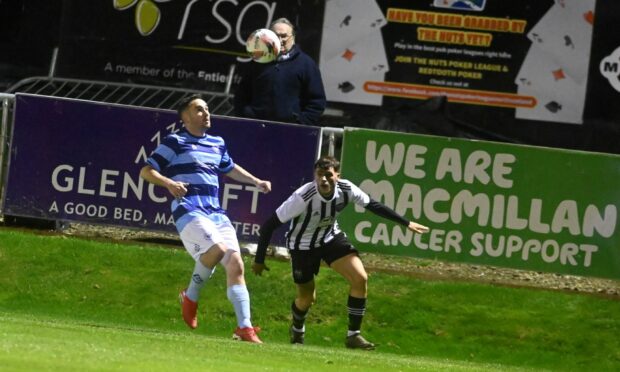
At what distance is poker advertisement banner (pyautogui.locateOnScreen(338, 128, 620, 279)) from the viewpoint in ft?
53.5

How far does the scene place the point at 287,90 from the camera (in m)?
16.9

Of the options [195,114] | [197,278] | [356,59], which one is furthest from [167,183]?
[356,59]

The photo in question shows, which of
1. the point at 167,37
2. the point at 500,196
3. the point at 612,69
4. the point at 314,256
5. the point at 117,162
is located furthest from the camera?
the point at 167,37

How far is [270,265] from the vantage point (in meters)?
16.6

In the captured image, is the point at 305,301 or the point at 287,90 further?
the point at 287,90

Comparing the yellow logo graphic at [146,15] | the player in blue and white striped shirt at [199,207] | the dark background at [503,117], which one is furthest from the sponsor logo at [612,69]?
the player in blue and white striped shirt at [199,207]

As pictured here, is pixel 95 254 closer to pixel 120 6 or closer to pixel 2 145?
pixel 2 145

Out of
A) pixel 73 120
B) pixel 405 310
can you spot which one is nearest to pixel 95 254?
pixel 73 120

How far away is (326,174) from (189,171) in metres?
1.20

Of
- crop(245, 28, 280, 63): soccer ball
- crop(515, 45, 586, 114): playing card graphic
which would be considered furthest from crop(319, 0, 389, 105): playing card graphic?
crop(245, 28, 280, 63): soccer ball

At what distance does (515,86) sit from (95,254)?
5.29 m

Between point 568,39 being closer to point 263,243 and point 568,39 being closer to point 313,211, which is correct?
point 313,211

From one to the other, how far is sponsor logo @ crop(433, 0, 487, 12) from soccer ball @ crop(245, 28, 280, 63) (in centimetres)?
291

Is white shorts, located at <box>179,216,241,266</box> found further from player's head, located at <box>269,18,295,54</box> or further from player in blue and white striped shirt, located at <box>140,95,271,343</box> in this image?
player's head, located at <box>269,18,295,54</box>
